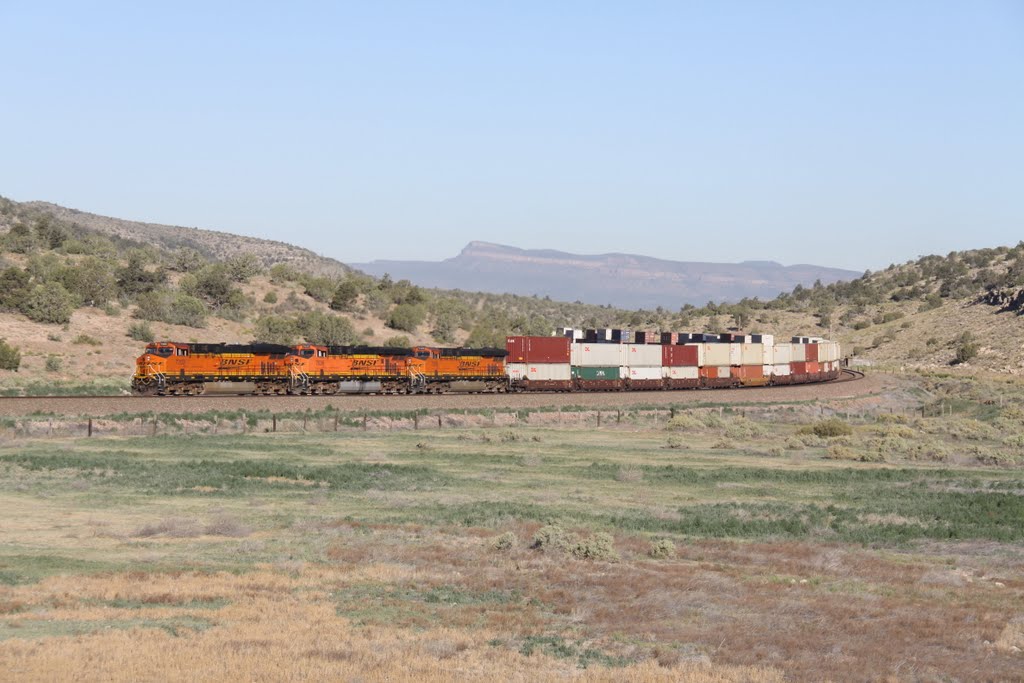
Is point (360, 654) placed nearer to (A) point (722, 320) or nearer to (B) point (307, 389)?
(B) point (307, 389)

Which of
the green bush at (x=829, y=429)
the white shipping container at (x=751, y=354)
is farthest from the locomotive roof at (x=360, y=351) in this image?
the white shipping container at (x=751, y=354)

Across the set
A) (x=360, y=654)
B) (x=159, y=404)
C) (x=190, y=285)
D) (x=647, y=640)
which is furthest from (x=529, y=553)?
(x=190, y=285)

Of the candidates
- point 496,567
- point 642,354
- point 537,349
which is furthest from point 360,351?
point 496,567

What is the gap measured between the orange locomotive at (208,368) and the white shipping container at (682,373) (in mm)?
29812

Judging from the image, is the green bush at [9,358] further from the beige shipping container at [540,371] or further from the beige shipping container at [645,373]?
the beige shipping container at [645,373]

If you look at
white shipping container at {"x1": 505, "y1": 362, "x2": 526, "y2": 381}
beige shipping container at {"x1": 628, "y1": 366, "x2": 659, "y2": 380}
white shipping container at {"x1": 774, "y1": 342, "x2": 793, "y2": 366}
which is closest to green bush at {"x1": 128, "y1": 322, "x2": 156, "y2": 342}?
white shipping container at {"x1": 505, "y1": 362, "x2": 526, "y2": 381}

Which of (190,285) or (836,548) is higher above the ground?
(190,285)

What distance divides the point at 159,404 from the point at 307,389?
1121 cm

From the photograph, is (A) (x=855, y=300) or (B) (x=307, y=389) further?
(A) (x=855, y=300)

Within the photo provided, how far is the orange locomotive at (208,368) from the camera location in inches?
2205

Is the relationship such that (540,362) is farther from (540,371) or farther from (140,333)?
(140,333)

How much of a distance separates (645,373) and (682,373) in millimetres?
3394

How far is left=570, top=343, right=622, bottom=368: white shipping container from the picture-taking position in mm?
73750

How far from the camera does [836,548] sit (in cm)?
2428
